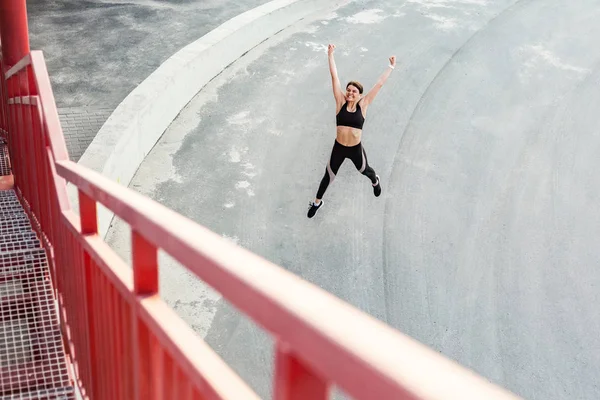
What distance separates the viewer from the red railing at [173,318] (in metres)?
0.92

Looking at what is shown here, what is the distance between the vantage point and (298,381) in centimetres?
118

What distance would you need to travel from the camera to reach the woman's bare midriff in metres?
8.49

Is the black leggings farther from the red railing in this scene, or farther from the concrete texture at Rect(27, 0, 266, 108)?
the red railing

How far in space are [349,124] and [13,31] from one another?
148 inches

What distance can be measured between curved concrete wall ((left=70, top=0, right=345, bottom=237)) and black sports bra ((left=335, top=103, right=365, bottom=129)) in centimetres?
257

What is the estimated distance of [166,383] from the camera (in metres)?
1.94

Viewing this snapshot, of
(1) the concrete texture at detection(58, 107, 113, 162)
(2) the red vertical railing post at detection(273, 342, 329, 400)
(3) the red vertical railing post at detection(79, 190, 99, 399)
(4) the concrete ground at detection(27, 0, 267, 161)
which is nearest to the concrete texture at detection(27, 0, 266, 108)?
(4) the concrete ground at detection(27, 0, 267, 161)

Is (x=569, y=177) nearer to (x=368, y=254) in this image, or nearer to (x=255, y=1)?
(x=368, y=254)

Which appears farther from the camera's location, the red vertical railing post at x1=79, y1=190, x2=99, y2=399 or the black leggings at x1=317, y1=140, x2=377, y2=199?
the black leggings at x1=317, y1=140, x2=377, y2=199

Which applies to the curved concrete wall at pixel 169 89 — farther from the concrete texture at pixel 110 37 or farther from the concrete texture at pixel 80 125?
the concrete texture at pixel 110 37

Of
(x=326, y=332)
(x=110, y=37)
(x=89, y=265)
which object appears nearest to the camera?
(x=326, y=332)

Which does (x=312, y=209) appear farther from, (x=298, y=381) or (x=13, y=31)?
(x=298, y=381)

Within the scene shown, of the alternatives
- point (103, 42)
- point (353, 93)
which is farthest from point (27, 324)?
point (103, 42)

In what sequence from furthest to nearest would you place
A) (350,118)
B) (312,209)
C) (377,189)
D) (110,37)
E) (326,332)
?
(110,37) < (377,189) < (312,209) < (350,118) < (326,332)
